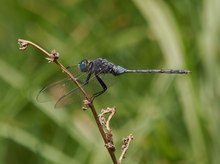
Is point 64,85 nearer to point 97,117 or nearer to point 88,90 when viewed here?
point 88,90

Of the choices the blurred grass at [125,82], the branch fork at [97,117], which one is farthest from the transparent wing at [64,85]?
the blurred grass at [125,82]

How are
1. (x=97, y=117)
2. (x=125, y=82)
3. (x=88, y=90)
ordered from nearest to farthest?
(x=97, y=117) < (x=88, y=90) < (x=125, y=82)

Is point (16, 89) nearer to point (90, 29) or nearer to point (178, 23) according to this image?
point (90, 29)

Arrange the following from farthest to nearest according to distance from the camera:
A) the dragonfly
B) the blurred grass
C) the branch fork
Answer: the blurred grass
the dragonfly
the branch fork

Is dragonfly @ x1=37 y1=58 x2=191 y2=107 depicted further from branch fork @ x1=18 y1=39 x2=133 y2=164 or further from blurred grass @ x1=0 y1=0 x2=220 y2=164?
blurred grass @ x1=0 y1=0 x2=220 y2=164

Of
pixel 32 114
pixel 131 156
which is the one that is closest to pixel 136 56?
pixel 32 114

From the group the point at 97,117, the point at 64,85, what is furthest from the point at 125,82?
the point at 97,117

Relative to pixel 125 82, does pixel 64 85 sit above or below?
below

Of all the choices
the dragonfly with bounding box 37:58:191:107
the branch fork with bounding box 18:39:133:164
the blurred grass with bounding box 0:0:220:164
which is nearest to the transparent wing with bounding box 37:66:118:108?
the dragonfly with bounding box 37:58:191:107
